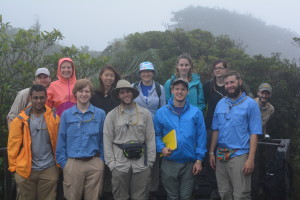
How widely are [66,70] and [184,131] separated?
2.09 metres

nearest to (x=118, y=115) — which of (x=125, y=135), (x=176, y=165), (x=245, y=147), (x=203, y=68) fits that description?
(x=125, y=135)

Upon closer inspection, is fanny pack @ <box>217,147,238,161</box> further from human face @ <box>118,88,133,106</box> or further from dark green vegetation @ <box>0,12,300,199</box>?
dark green vegetation @ <box>0,12,300,199</box>

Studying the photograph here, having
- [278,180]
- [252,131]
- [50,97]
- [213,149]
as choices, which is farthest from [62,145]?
[278,180]

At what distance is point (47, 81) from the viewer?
4820 mm

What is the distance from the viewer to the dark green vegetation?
254 inches

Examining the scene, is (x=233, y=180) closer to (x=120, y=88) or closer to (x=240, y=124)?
(x=240, y=124)

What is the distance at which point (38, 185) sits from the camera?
4.03 metres

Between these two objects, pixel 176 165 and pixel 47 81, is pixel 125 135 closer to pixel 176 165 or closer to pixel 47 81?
pixel 176 165

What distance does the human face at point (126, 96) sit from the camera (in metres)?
4.12

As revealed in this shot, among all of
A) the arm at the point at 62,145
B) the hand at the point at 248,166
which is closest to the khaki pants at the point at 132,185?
the arm at the point at 62,145

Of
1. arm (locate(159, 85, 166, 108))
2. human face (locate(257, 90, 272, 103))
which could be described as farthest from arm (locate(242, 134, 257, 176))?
human face (locate(257, 90, 272, 103))

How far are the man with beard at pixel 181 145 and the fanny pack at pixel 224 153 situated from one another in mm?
219

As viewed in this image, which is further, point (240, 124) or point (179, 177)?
point (179, 177)

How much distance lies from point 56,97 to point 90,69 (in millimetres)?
2648
